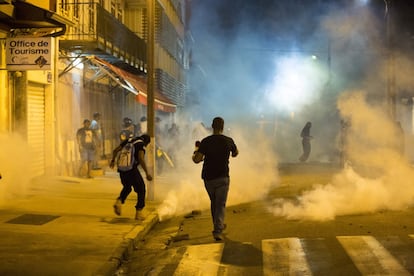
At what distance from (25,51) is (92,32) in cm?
475

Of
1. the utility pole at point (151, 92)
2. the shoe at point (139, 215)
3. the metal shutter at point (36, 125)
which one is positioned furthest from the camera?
the metal shutter at point (36, 125)

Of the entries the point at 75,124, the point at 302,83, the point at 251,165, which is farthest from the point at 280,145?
the point at 75,124

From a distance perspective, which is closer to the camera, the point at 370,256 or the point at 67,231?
the point at 370,256

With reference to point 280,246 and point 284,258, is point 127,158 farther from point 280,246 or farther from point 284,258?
point 284,258

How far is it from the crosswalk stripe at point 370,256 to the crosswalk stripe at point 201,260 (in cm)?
150

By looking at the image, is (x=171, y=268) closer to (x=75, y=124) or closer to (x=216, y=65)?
(x=75, y=124)

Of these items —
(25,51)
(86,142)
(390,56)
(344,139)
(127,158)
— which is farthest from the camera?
(390,56)

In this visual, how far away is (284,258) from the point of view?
6.17m

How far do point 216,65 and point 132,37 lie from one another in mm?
20190

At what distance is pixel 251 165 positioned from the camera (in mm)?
16969

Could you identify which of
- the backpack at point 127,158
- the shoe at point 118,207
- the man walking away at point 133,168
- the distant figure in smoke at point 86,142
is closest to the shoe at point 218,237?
the man walking away at point 133,168

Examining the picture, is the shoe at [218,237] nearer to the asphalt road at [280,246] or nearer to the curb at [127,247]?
the asphalt road at [280,246]

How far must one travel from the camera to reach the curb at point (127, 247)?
19.1 feet

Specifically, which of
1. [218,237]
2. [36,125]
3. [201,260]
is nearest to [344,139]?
[36,125]
